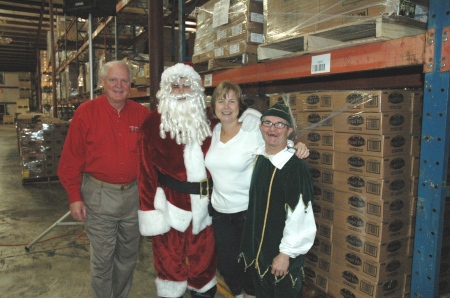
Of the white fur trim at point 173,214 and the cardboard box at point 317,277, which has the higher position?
the white fur trim at point 173,214

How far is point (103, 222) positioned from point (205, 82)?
1.71 meters

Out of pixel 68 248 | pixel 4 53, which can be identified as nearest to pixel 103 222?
pixel 68 248

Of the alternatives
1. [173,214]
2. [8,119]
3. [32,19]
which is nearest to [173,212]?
[173,214]

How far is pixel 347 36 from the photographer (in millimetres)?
2041

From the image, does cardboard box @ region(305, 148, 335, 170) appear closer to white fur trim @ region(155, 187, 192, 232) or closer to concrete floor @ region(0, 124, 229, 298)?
white fur trim @ region(155, 187, 192, 232)

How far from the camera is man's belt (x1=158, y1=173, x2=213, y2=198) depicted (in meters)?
2.35

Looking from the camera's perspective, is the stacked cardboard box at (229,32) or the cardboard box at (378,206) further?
the stacked cardboard box at (229,32)

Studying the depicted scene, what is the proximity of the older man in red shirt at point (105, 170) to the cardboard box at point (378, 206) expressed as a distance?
64.5 inches

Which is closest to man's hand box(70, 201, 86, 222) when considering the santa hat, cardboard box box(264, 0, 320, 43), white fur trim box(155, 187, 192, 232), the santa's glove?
white fur trim box(155, 187, 192, 232)

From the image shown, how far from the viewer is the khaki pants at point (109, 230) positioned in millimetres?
2523

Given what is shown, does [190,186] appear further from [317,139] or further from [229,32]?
[229,32]

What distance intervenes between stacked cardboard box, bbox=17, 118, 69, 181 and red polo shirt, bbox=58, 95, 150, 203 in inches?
218

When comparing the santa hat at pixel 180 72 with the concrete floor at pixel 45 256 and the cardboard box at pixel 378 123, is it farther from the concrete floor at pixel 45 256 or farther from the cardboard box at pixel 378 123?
the concrete floor at pixel 45 256

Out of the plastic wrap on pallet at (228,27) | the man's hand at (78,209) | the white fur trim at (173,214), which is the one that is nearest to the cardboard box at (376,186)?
the white fur trim at (173,214)
